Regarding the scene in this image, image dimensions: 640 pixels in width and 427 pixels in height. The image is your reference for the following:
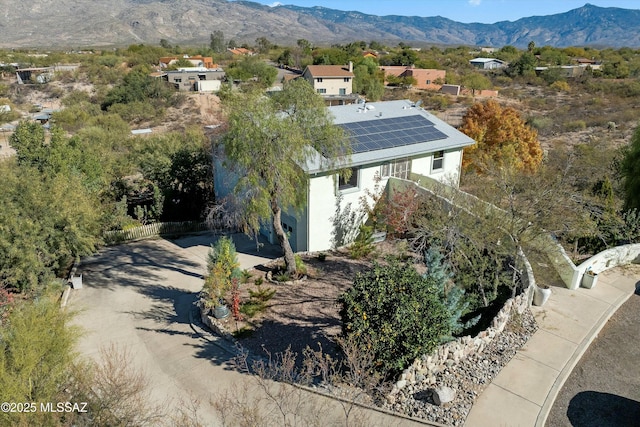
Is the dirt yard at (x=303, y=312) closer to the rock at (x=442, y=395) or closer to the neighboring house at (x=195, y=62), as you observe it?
the rock at (x=442, y=395)

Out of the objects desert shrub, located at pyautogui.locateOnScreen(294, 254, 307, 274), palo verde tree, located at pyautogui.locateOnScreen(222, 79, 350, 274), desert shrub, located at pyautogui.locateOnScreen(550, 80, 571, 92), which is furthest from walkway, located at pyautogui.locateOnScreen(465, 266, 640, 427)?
desert shrub, located at pyautogui.locateOnScreen(550, 80, 571, 92)

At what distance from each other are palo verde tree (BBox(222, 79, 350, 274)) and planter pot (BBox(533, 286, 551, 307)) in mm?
8257

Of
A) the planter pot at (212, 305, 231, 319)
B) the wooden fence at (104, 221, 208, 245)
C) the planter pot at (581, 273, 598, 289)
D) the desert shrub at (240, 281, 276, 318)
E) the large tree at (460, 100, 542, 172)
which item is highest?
the large tree at (460, 100, 542, 172)

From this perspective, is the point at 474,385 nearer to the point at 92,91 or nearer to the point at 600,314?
the point at 600,314

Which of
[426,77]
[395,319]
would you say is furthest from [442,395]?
[426,77]

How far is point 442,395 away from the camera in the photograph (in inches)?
406

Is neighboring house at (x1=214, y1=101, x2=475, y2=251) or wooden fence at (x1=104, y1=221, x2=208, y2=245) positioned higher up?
neighboring house at (x1=214, y1=101, x2=475, y2=251)

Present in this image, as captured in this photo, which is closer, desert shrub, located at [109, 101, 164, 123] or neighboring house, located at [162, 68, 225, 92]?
desert shrub, located at [109, 101, 164, 123]

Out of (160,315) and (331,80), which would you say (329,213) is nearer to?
(160,315)

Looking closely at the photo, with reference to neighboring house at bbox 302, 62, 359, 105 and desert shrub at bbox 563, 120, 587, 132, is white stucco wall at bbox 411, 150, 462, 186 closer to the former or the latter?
desert shrub at bbox 563, 120, 587, 132

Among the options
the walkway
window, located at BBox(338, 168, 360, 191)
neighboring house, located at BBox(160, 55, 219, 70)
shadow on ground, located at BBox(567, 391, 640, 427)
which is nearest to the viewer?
shadow on ground, located at BBox(567, 391, 640, 427)

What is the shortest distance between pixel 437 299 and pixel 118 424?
7.80 m

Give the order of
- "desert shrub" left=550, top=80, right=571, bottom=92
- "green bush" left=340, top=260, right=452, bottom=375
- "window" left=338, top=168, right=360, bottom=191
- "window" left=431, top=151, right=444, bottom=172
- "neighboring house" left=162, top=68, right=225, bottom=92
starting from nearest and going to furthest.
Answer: "green bush" left=340, top=260, right=452, bottom=375 → "window" left=338, top=168, right=360, bottom=191 → "window" left=431, top=151, right=444, bottom=172 → "neighboring house" left=162, top=68, right=225, bottom=92 → "desert shrub" left=550, top=80, right=571, bottom=92

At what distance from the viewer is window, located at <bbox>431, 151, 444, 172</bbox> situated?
21703 mm
